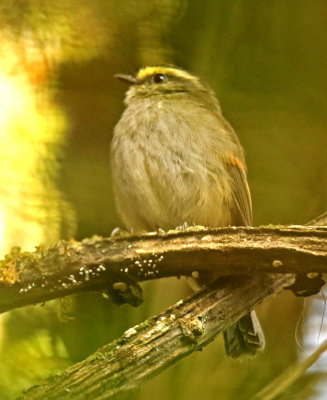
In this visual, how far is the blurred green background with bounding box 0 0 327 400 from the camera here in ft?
4.97

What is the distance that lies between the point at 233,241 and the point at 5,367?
0.94m

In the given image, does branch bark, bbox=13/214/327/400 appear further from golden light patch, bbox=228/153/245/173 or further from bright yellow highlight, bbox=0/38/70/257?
golden light patch, bbox=228/153/245/173

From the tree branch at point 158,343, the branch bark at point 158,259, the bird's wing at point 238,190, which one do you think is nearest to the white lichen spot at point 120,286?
the branch bark at point 158,259

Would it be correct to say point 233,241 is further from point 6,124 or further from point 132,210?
point 132,210

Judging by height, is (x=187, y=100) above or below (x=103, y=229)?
above

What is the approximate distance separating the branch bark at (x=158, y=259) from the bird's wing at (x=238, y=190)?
2.27ft

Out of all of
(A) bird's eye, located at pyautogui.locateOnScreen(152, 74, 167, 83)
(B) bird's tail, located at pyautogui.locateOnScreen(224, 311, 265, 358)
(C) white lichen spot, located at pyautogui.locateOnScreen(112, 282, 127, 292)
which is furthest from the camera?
(A) bird's eye, located at pyautogui.locateOnScreen(152, 74, 167, 83)

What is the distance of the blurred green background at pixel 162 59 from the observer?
151 cm

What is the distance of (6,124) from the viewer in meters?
1.60

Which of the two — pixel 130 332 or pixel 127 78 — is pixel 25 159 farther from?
pixel 127 78

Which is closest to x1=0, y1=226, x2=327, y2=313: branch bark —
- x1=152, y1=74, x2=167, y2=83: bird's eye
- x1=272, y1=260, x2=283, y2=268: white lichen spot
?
x1=272, y1=260, x2=283, y2=268: white lichen spot

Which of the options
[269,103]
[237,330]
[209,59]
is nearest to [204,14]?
[209,59]

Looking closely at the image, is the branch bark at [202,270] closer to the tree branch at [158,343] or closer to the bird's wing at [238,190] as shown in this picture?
the tree branch at [158,343]

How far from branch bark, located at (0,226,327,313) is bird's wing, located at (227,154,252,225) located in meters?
0.69
